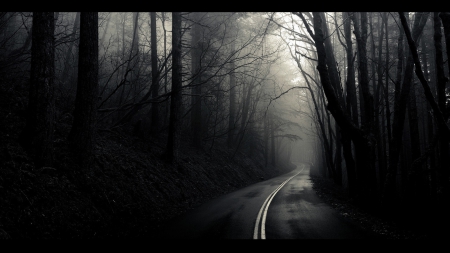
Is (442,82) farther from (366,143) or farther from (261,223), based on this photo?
(261,223)

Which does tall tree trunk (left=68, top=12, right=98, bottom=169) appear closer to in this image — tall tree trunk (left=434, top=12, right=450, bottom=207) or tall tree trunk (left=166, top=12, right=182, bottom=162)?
tall tree trunk (left=166, top=12, right=182, bottom=162)

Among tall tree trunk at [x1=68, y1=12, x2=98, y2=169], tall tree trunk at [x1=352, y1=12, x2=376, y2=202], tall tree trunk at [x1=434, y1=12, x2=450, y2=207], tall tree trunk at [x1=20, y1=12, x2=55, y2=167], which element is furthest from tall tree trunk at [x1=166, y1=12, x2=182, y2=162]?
tall tree trunk at [x1=434, y1=12, x2=450, y2=207]

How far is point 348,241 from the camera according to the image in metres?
7.03

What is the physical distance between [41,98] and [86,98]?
1579mm

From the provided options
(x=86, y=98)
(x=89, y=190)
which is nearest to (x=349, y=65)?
(x=86, y=98)

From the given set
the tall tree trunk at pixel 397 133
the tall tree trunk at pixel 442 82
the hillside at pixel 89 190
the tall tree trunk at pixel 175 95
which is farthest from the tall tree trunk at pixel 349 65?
the hillside at pixel 89 190

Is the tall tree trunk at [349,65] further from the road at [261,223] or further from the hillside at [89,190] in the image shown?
the hillside at [89,190]

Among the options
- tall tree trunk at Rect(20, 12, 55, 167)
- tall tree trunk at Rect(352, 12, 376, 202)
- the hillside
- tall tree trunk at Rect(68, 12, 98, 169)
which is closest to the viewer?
the hillside

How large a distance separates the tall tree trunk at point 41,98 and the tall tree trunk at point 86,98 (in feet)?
3.77

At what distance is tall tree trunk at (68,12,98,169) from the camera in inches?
368

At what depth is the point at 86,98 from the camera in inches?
372

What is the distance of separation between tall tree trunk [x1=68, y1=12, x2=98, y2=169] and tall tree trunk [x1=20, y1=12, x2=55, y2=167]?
1150 mm

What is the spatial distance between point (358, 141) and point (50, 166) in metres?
9.71
